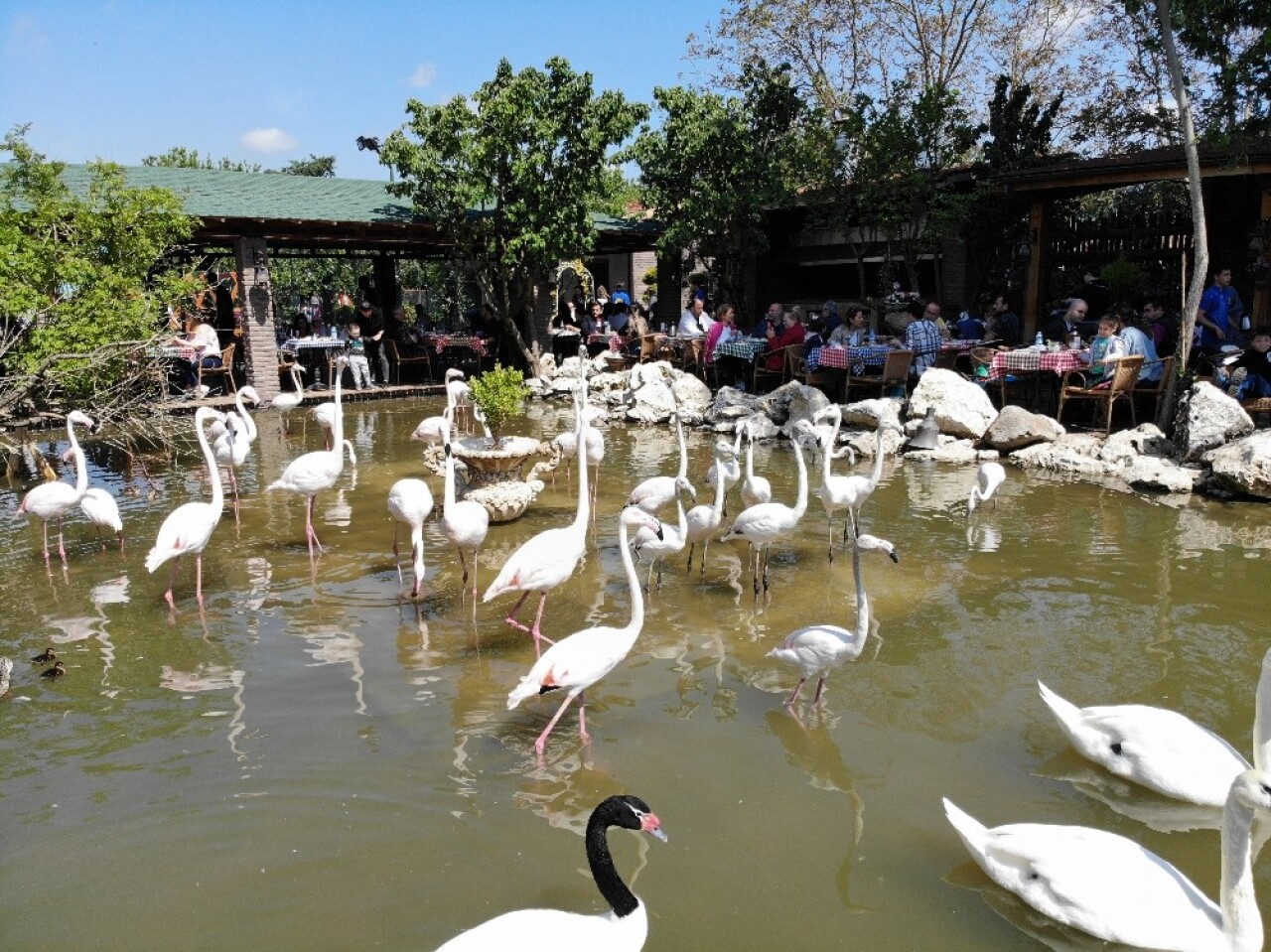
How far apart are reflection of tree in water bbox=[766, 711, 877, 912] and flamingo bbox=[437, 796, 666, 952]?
3.61 ft

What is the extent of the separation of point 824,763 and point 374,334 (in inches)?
681

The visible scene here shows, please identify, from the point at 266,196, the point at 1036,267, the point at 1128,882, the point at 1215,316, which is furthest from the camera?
the point at 266,196

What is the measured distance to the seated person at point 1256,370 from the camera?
1127cm

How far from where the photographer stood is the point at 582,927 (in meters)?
3.14

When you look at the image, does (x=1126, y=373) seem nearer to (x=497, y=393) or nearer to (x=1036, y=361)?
(x=1036, y=361)

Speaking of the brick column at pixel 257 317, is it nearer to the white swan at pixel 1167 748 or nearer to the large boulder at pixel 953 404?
the large boulder at pixel 953 404

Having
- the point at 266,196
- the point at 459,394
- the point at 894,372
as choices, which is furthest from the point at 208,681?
the point at 266,196

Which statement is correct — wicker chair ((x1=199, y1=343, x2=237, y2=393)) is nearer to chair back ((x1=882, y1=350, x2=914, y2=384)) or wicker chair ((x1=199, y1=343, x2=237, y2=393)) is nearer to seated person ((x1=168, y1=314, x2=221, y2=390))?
seated person ((x1=168, y1=314, x2=221, y2=390))

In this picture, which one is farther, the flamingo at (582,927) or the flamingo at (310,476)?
the flamingo at (310,476)

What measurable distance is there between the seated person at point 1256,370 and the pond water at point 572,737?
11.0 ft

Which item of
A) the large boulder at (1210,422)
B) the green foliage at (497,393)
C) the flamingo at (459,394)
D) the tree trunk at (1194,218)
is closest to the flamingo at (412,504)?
the green foliage at (497,393)

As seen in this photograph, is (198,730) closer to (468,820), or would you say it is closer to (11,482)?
(468,820)

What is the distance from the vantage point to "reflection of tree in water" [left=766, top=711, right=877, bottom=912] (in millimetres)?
4109

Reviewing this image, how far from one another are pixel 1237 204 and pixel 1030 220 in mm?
3575
